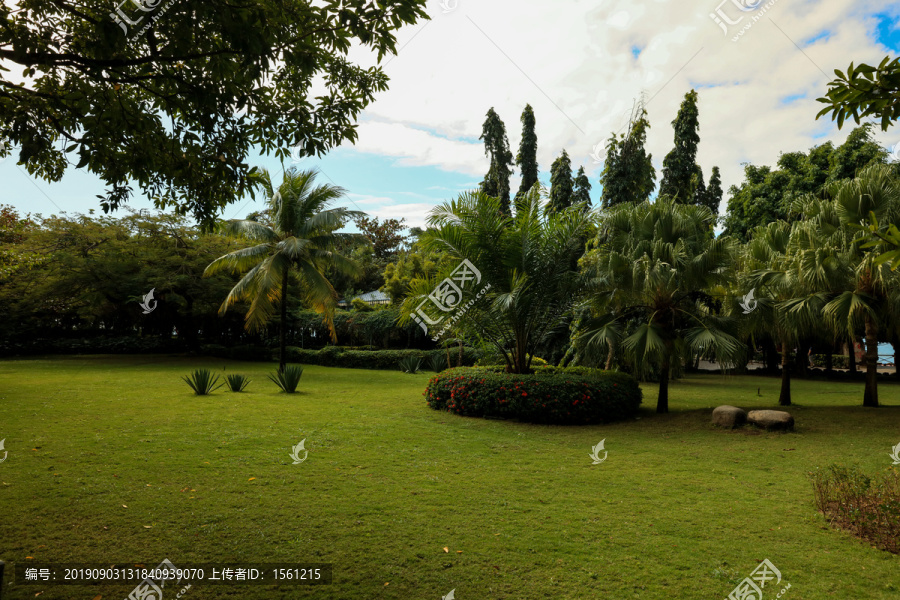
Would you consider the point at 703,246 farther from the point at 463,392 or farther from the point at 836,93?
the point at 836,93

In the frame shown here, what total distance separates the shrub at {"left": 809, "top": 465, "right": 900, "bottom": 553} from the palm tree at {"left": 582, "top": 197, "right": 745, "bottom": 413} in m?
4.47

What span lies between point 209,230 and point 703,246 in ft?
31.4

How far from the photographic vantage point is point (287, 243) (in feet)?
60.1

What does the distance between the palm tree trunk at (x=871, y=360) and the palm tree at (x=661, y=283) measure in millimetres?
3013

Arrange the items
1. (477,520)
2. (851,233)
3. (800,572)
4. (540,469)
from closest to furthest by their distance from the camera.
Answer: (800,572)
(477,520)
(540,469)
(851,233)

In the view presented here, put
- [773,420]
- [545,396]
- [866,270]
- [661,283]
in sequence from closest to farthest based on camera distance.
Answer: [773,420] < [661,283] < [866,270] < [545,396]

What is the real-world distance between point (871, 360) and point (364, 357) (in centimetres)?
1840

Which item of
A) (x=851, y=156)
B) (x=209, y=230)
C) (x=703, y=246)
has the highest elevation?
(x=851, y=156)

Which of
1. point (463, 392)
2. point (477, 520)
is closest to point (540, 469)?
point (477, 520)

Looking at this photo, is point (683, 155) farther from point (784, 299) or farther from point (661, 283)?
point (661, 283)

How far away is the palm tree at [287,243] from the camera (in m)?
18.6

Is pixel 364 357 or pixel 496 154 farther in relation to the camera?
pixel 496 154

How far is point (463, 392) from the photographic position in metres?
11.4

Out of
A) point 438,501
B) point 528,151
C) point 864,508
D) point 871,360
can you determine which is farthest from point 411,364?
point 864,508
